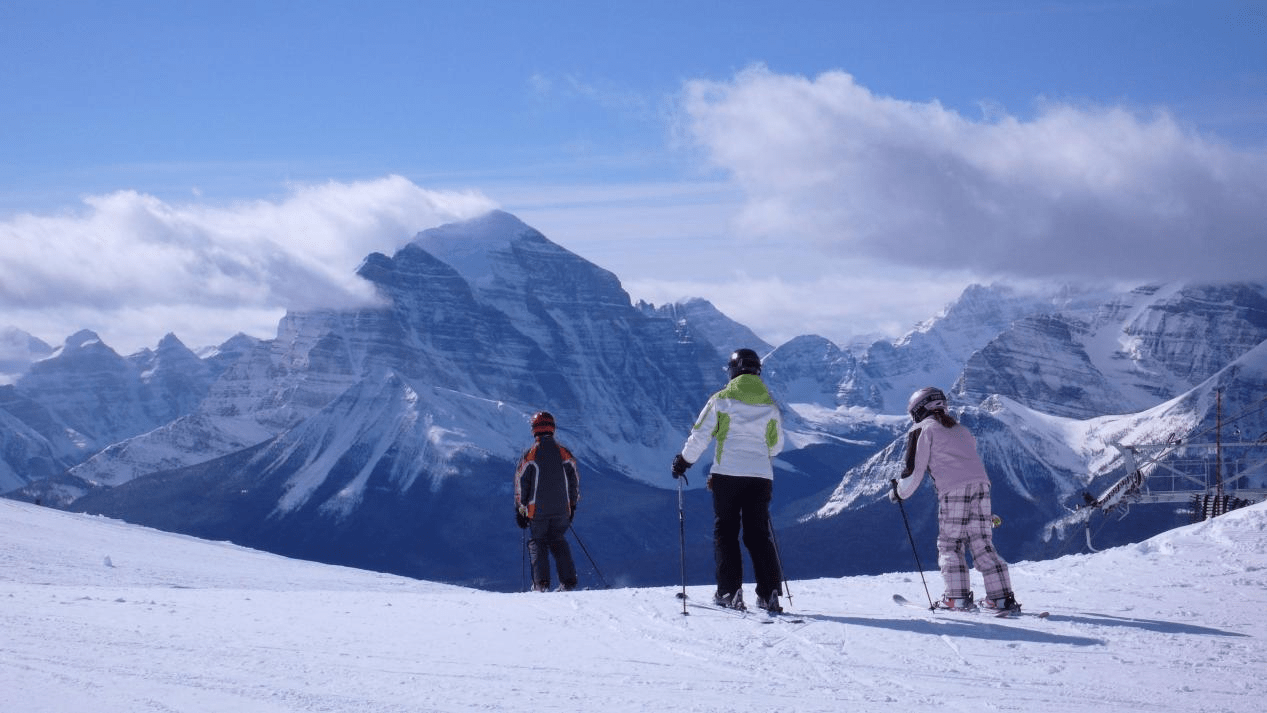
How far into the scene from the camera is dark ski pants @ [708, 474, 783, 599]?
587 inches

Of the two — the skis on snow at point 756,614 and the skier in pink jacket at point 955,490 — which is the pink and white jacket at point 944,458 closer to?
the skier in pink jacket at point 955,490

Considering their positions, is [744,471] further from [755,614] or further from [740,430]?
[755,614]

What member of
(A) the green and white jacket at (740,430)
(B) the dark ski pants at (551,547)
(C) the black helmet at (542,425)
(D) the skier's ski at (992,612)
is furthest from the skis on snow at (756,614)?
(C) the black helmet at (542,425)

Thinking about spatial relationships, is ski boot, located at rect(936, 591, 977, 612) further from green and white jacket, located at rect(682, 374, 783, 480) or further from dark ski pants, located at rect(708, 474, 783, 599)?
green and white jacket, located at rect(682, 374, 783, 480)

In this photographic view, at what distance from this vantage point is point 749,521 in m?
15.0

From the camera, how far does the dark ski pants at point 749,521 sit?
1490 cm

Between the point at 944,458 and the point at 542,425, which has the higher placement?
the point at 542,425

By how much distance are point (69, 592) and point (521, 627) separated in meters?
6.38

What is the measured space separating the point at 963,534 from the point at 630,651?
15.3 feet

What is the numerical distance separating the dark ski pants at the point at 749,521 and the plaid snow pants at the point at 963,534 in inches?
75.5

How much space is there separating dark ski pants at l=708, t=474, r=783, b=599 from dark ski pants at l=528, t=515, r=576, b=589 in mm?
5602

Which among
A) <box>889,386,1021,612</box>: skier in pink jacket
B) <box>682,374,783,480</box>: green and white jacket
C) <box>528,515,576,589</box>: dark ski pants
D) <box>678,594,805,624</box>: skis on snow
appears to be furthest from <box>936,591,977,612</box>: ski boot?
<box>528,515,576,589</box>: dark ski pants

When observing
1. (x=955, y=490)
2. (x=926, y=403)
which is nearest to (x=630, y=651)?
(x=955, y=490)

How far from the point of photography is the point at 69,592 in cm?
1659
